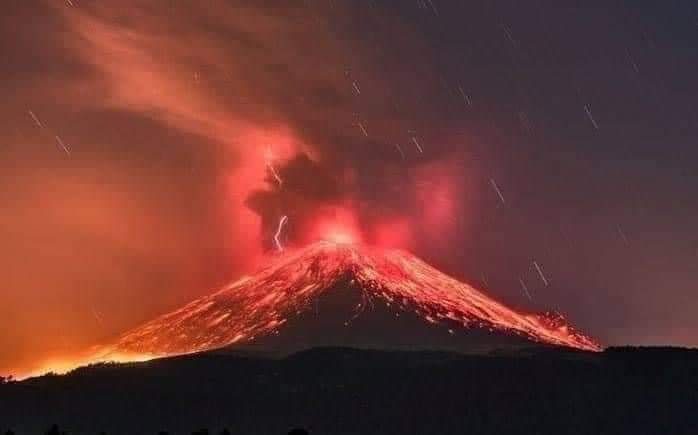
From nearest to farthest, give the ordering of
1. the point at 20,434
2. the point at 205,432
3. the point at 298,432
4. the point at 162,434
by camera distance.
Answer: the point at 298,432, the point at 205,432, the point at 162,434, the point at 20,434

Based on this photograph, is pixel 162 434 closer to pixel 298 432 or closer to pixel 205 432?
pixel 205 432

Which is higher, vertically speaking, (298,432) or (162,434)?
(162,434)

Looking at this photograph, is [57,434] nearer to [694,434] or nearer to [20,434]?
[20,434]

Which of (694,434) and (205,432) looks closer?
(205,432)

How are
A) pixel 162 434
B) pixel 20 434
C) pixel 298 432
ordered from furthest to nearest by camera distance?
1. pixel 20 434
2. pixel 162 434
3. pixel 298 432

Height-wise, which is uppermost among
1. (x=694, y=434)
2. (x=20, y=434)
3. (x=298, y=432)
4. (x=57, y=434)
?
(x=20, y=434)

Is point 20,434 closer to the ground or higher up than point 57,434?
higher up

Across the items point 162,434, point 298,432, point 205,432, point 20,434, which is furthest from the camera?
point 20,434

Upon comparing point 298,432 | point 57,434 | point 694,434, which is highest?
point 694,434

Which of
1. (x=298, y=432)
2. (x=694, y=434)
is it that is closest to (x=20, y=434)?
(x=694, y=434)
